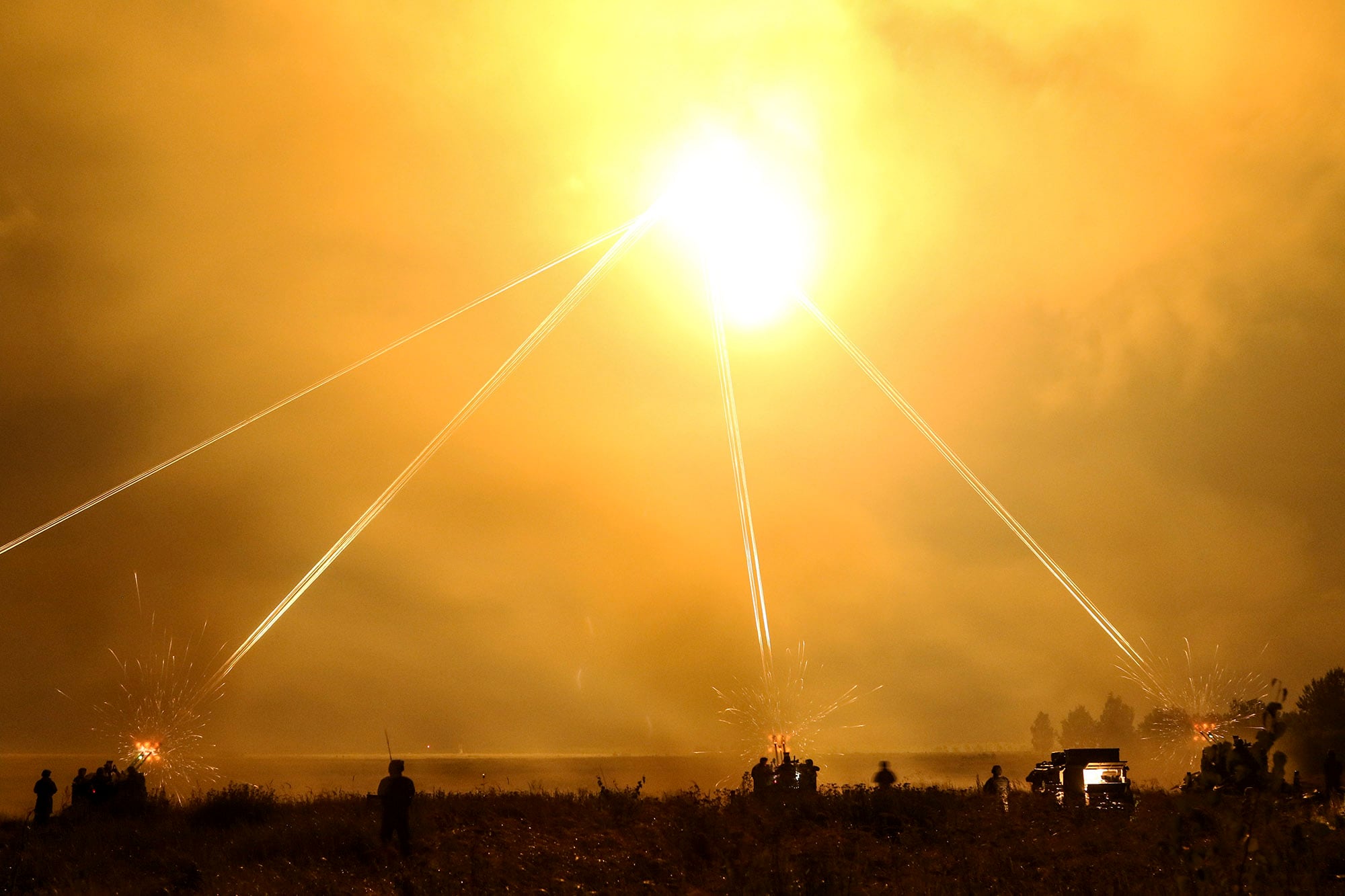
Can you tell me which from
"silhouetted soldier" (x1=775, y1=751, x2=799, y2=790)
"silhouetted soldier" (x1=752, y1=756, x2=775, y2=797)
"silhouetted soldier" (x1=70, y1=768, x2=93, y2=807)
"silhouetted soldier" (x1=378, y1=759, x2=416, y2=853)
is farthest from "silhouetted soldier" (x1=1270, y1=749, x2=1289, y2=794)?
"silhouetted soldier" (x1=70, y1=768, x2=93, y2=807)

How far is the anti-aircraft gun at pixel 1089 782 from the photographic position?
23.0 metres

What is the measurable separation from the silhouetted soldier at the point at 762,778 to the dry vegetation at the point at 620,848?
0.95 metres

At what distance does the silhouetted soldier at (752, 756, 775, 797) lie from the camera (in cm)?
2212

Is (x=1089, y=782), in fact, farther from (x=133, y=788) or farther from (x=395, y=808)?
(x=133, y=788)

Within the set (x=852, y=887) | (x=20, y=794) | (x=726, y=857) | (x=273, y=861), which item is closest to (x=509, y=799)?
(x=273, y=861)

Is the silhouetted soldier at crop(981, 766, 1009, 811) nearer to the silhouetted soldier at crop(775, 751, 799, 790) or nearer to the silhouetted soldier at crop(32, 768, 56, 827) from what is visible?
the silhouetted soldier at crop(775, 751, 799, 790)

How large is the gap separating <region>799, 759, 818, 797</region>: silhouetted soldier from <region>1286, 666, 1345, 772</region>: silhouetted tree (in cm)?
5996

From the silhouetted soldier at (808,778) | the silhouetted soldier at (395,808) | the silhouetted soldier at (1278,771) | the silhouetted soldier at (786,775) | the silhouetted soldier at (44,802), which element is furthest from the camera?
the silhouetted soldier at (786,775)

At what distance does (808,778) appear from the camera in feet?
78.4

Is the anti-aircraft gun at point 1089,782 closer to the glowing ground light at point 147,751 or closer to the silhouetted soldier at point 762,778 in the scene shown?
the silhouetted soldier at point 762,778

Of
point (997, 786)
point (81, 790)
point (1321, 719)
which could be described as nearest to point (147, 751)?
point (81, 790)

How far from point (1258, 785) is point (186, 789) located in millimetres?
29500

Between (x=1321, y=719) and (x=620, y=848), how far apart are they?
9545cm

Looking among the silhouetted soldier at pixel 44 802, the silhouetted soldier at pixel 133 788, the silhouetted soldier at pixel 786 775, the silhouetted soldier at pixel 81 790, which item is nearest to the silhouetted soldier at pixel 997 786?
the silhouetted soldier at pixel 786 775
